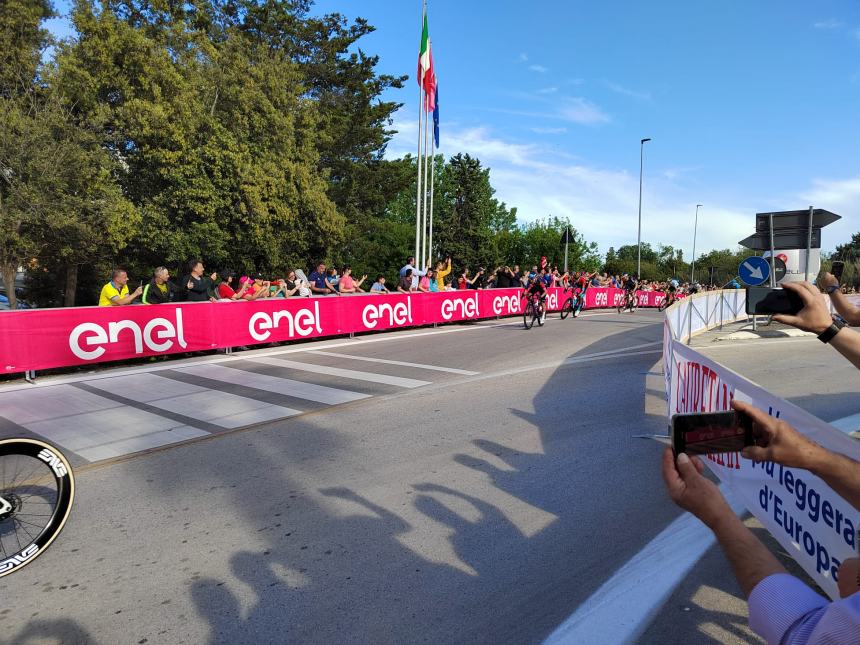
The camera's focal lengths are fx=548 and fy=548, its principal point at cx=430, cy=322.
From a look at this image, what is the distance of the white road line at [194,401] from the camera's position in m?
6.85

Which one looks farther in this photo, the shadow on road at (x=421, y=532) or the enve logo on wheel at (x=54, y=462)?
the enve logo on wheel at (x=54, y=462)

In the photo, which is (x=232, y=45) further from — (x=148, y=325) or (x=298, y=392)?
(x=298, y=392)

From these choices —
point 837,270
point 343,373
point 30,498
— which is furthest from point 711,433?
point 343,373

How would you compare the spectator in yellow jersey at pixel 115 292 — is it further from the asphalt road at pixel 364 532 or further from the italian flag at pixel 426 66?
the italian flag at pixel 426 66

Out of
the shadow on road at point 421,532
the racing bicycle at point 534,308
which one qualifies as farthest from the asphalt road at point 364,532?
the racing bicycle at point 534,308

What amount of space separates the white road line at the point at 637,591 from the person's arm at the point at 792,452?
1488 mm

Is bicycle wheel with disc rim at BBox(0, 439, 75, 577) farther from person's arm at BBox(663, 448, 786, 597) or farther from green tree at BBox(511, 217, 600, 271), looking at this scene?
green tree at BBox(511, 217, 600, 271)

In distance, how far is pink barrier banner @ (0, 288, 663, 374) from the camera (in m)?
9.08

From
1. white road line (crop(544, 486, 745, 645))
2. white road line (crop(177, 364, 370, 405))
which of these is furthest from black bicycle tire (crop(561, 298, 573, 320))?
white road line (crop(544, 486, 745, 645))

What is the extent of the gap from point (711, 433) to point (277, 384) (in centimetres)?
805

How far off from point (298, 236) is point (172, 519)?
28.2 meters

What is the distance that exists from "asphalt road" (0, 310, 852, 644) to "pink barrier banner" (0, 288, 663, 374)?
4.69 meters

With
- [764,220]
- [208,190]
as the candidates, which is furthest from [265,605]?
[208,190]

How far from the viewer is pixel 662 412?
280 inches
